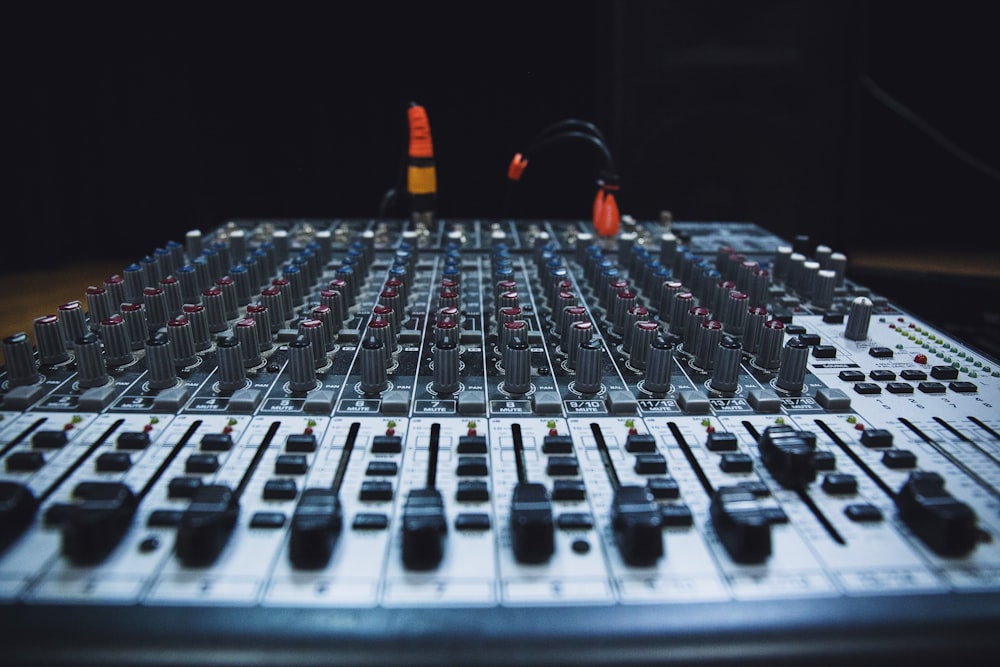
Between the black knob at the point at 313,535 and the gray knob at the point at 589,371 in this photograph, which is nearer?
the black knob at the point at 313,535

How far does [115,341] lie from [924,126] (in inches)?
145

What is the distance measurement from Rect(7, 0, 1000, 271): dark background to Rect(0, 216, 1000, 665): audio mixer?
1.47m

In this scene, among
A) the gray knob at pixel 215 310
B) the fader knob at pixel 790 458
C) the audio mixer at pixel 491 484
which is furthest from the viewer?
the gray knob at pixel 215 310

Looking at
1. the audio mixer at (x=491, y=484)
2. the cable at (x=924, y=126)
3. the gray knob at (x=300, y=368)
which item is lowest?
the audio mixer at (x=491, y=484)

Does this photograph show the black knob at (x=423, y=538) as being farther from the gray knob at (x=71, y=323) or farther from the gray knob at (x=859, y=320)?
the gray knob at (x=859, y=320)

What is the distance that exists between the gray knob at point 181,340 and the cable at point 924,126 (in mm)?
3333

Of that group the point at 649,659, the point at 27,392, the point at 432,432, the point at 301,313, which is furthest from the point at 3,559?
the point at 301,313

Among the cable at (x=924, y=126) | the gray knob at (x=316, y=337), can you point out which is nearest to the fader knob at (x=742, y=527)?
the gray knob at (x=316, y=337)

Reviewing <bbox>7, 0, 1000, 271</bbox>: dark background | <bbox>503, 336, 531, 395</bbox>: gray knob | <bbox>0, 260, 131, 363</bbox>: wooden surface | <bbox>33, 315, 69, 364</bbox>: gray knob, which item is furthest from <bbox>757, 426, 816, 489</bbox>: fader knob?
<bbox>7, 0, 1000, 271</bbox>: dark background

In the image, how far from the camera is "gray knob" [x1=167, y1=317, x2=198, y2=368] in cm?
145

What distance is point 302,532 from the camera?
87cm

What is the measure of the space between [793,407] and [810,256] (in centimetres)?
117

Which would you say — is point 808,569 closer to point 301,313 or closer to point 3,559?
point 3,559

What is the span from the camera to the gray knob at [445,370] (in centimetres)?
135
